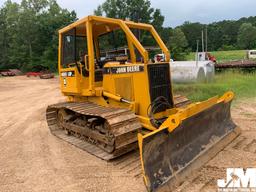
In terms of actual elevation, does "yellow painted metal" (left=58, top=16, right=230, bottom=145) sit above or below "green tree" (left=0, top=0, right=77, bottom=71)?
below

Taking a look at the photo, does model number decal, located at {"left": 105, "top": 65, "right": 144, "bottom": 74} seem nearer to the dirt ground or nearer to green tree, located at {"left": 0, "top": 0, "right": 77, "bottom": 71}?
the dirt ground

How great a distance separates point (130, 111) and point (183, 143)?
4.06ft

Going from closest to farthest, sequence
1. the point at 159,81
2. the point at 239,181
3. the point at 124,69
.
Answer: the point at 239,181 → the point at 159,81 → the point at 124,69

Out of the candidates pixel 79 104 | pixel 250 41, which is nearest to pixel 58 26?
pixel 79 104

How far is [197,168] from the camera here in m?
4.93

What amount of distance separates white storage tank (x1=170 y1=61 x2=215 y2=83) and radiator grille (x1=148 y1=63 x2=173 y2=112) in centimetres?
848

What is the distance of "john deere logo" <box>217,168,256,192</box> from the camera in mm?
4195

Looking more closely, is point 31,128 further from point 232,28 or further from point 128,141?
point 232,28

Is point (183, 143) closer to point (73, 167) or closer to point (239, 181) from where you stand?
point (239, 181)

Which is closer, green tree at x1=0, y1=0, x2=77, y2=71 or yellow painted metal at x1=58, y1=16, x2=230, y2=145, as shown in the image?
yellow painted metal at x1=58, y1=16, x2=230, y2=145

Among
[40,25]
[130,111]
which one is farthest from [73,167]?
[40,25]

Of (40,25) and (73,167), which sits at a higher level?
(40,25)

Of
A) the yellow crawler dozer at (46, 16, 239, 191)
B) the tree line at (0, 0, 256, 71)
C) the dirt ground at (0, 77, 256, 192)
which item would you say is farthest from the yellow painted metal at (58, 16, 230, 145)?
the tree line at (0, 0, 256, 71)

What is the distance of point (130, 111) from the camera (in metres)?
5.86
